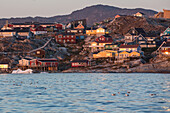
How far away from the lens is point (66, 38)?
186 meters

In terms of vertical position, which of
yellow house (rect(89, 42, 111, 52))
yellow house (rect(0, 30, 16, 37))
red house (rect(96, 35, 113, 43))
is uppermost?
yellow house (rect(0, 30, 16, 37))

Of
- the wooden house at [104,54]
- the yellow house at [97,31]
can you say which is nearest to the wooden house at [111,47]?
the wooden house at [104,54]

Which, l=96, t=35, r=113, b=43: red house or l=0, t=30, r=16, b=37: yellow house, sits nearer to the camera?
l=96, t=35, r=113, b=43: red house

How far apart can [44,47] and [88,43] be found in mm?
24557

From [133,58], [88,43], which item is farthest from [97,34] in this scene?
[133,58]

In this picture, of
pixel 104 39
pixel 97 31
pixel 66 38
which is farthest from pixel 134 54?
pixel 97 31

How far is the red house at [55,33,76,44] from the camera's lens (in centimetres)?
18493

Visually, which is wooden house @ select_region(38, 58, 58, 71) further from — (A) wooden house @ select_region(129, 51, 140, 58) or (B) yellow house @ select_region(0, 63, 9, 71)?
(A) wooden house @ select_region(129, 51, 140, 58)

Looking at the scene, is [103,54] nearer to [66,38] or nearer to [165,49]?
[165,49]

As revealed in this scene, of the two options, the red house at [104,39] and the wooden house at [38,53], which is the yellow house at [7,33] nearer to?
the wooden house at [38,53]

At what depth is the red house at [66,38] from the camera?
607 feet

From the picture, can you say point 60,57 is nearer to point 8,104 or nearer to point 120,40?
point 120,40

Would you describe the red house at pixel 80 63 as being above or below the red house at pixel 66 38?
below

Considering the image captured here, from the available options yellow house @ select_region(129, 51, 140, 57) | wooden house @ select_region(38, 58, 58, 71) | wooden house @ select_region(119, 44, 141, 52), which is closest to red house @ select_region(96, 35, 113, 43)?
wooden house @ select_region(119, 44, 141, 52)
